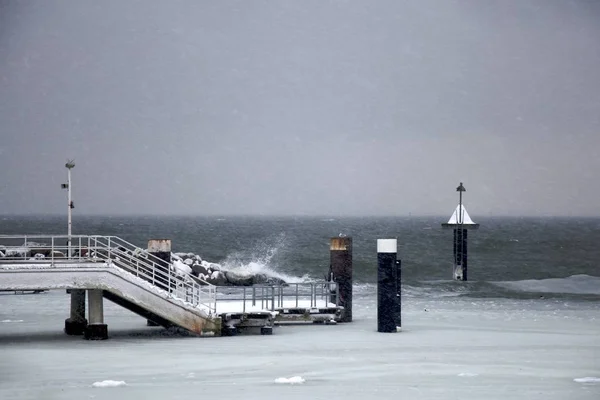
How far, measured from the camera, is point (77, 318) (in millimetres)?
34969

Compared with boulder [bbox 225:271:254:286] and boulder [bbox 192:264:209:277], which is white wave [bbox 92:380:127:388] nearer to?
boulder [bbox 225:271:254:286]

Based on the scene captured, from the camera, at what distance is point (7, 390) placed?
75.5ft

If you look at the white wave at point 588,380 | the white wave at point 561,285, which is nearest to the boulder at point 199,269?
the white wave at point 561,285

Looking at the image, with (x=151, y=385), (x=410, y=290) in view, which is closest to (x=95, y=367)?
(x=151, y=385)

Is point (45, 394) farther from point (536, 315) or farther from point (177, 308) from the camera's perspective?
point (536, 315)

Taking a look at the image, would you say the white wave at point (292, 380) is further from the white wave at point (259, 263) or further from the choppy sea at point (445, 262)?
the white wave at point (259, 263)

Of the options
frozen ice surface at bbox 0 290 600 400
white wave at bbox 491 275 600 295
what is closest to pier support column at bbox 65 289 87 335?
frozen ice surface at bbox 0 290 600 400

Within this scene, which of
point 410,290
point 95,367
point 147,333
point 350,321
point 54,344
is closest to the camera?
point 95,367

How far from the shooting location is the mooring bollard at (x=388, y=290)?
1346 inches

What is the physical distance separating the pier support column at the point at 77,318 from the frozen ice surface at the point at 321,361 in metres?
0.88

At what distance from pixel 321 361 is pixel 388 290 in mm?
7220

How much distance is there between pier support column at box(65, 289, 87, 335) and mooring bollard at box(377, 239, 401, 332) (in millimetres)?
9391

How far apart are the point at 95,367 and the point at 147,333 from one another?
8.66 metres

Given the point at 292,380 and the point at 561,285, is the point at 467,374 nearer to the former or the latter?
the point at 292,380
